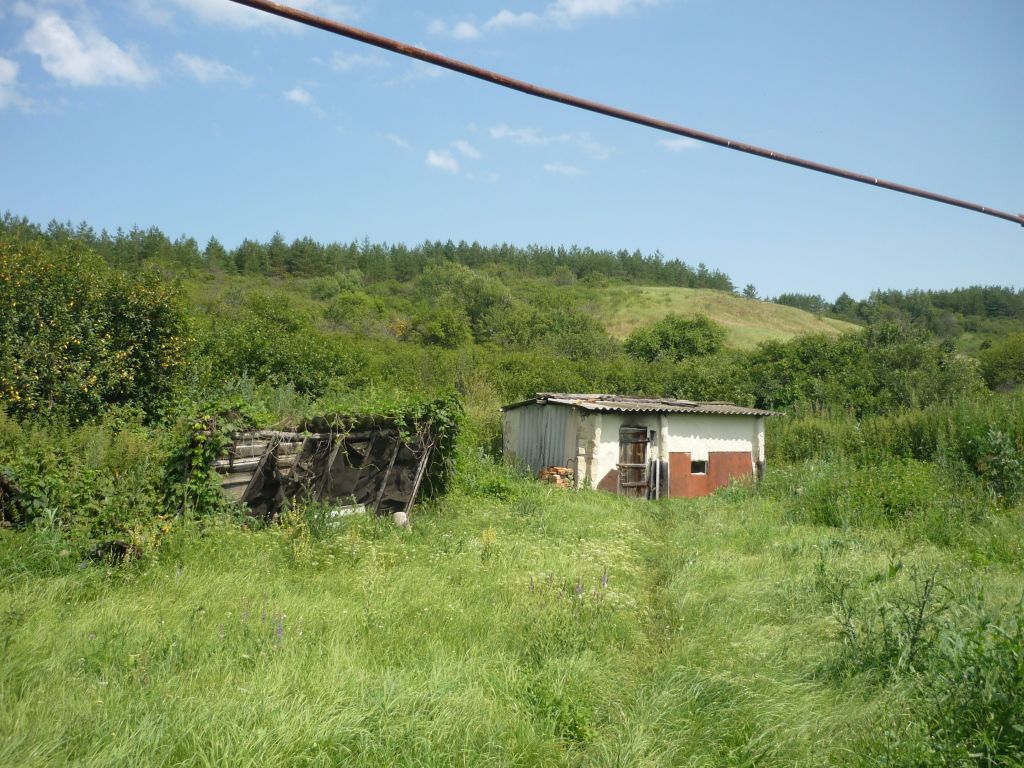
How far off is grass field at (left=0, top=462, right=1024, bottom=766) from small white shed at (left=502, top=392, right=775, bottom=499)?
8177mm

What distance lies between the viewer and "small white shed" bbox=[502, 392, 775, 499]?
53.5 ft

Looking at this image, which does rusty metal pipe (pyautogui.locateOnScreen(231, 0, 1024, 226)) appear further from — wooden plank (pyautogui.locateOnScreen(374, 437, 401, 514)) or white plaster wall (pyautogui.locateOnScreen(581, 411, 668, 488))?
white plaster wall (pyautogui.locateOnScreen(581, 411, 668, 488))

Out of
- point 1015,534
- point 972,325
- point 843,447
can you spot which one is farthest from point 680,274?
point 1015,534

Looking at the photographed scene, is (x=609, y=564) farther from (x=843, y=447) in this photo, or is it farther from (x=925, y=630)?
(x=843, y=447)

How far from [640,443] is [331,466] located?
9.70m

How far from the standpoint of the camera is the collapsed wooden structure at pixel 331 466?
8.52 metres

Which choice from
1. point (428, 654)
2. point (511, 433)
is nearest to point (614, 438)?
point (511, 433)

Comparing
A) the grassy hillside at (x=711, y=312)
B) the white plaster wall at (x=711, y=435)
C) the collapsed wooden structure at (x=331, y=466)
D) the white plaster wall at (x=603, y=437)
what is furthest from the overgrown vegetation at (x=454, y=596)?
the grassy hillside at (x=711, y=312)

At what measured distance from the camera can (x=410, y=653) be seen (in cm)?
461

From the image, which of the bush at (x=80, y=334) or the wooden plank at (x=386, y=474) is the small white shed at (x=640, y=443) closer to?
the wooden plank at (x=386, y=474)

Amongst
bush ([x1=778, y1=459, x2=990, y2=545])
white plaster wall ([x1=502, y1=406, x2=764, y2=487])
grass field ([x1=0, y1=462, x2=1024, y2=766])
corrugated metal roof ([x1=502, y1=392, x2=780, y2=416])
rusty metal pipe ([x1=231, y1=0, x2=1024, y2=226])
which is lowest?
grass field ([x1=0, y1=462, x2=1024, y2=766])

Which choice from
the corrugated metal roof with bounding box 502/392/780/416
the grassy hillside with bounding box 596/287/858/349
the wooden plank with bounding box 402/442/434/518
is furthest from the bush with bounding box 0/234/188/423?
the grassy hillside with bounding box 596/287/858/349

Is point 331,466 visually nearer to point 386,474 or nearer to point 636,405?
point 386,474

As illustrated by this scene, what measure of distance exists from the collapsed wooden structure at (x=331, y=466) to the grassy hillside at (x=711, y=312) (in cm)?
5907
